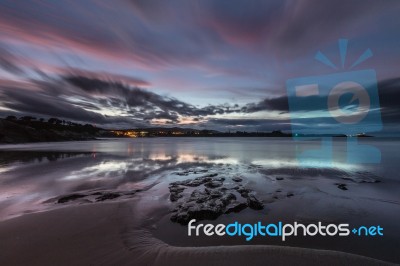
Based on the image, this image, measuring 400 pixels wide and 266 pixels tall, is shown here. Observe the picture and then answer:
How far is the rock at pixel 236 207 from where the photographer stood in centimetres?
595

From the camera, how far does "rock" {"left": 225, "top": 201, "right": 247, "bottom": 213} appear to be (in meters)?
5.95

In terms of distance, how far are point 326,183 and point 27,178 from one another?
15822 mm

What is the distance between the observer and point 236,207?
239 inches

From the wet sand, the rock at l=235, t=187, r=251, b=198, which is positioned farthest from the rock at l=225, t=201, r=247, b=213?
the wet sand

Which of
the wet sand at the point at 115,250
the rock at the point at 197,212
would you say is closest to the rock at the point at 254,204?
the rock at the point at 197,212

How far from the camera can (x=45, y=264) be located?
332 cm

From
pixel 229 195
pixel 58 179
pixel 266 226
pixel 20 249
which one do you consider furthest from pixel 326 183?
pixel 58 179

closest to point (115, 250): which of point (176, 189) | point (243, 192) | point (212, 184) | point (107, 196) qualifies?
point (107, 196)

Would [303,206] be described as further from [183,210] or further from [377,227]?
[183,210]

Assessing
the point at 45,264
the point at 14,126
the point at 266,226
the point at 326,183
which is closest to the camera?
the point at 45,264

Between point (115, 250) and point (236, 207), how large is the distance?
11.7 feet

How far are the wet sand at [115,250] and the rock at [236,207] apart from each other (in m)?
2.08

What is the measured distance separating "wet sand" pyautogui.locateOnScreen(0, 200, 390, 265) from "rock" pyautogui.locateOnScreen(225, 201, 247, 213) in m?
2.08

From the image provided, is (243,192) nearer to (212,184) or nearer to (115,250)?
(212,184)
